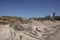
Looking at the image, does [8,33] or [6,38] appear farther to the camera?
[8,33]

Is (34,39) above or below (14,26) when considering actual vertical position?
below

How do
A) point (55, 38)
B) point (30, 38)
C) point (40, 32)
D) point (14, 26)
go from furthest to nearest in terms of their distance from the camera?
point (14, 26), point (40, 32), point (30, 38), point (55, 38)

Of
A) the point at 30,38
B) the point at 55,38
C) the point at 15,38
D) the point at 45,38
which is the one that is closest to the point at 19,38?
the point at 15,38

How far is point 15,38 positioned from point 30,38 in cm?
97

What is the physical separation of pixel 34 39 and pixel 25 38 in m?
0.58

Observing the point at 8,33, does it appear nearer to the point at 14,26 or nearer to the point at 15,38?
the point at 15,38

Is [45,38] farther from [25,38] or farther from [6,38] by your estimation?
[6,38]

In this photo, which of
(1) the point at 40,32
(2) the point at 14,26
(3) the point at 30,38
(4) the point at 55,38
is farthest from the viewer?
(2) the point at 14,26

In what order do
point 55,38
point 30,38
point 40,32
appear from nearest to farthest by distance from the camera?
point 55,38, point 30,38, point 40,32

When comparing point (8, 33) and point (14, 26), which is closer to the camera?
point (8, 33)

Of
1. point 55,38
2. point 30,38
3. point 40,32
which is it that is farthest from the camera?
point 40,32

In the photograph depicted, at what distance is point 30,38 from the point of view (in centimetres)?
706

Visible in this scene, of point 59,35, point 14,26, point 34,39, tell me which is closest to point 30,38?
point 34,39

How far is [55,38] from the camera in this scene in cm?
661
